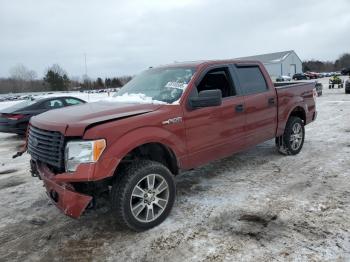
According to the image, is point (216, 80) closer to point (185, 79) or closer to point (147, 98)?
point (185, 79)

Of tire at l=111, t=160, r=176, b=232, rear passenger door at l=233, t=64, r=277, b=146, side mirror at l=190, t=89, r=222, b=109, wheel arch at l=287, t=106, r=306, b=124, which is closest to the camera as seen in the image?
tire at l=111, t=160, r=176, b=232

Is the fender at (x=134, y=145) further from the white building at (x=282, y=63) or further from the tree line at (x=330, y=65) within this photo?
the tree line at (x=330, y=65)

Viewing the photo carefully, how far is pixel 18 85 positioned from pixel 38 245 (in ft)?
346

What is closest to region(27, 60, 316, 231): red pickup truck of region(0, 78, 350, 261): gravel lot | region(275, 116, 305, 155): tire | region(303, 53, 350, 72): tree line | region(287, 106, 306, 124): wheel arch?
region(0, 78, 350, 261): gravel lot

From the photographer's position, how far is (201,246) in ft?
11.3

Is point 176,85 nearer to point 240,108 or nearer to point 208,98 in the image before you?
point 208,98

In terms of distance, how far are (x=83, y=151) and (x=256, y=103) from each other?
123 inches

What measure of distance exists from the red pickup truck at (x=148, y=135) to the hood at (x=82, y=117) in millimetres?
11

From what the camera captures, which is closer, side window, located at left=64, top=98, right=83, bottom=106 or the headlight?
the headlight

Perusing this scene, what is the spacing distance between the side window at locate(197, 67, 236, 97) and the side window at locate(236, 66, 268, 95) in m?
0.24

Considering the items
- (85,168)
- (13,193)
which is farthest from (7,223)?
(85,168)

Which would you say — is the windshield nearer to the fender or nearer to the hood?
the hood

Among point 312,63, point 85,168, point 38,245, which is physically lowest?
point 38,245

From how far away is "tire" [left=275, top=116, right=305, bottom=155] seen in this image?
21.2 ft
